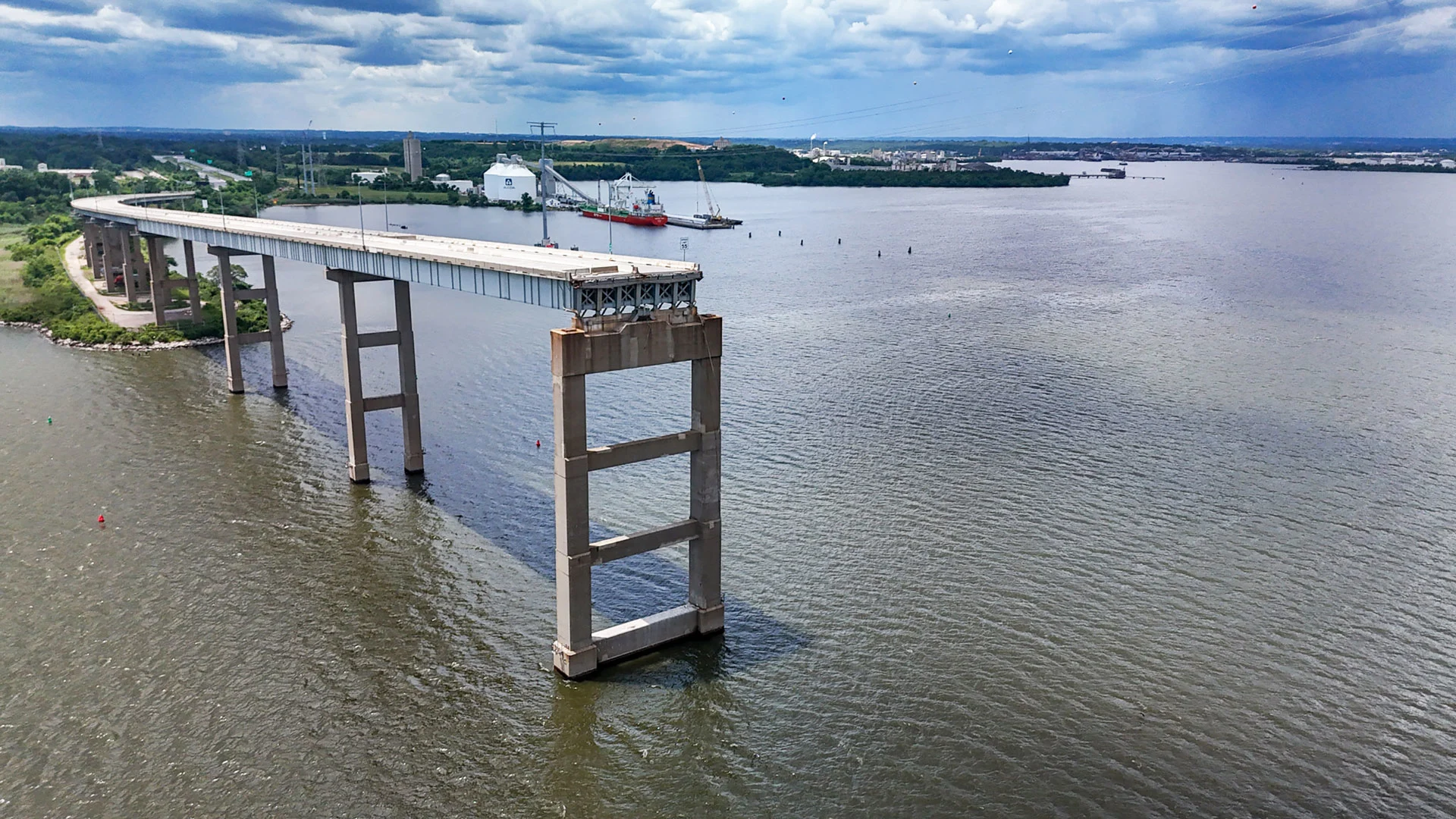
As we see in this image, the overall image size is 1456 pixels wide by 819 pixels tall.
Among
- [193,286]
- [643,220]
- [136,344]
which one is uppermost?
[193,286]

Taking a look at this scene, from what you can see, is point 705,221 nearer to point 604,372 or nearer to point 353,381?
point 353,381

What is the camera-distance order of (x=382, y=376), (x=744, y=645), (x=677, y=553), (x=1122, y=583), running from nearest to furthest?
(x=744, y=645) < (x=1122, y=583) < (x=677, y=553) < (x=382, y=376)

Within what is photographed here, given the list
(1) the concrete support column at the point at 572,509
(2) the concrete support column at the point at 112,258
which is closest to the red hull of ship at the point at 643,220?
A: (2) the concrete support column at the point at 112,258

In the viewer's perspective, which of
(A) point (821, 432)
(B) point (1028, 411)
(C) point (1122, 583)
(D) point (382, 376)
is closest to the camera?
Answer: (C) point (1122, 583)

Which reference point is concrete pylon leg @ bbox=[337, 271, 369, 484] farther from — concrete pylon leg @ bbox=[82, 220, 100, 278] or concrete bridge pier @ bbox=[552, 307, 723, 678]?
concrete pylon leg @ bbox=[82, 220, 100, 278]

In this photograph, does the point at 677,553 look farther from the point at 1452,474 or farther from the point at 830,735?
the point at 1452,474

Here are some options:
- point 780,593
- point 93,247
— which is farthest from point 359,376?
point 93,247

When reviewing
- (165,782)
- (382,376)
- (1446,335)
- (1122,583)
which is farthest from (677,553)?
(1446,335)

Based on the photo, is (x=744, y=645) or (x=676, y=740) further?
(x=744, y=645)
